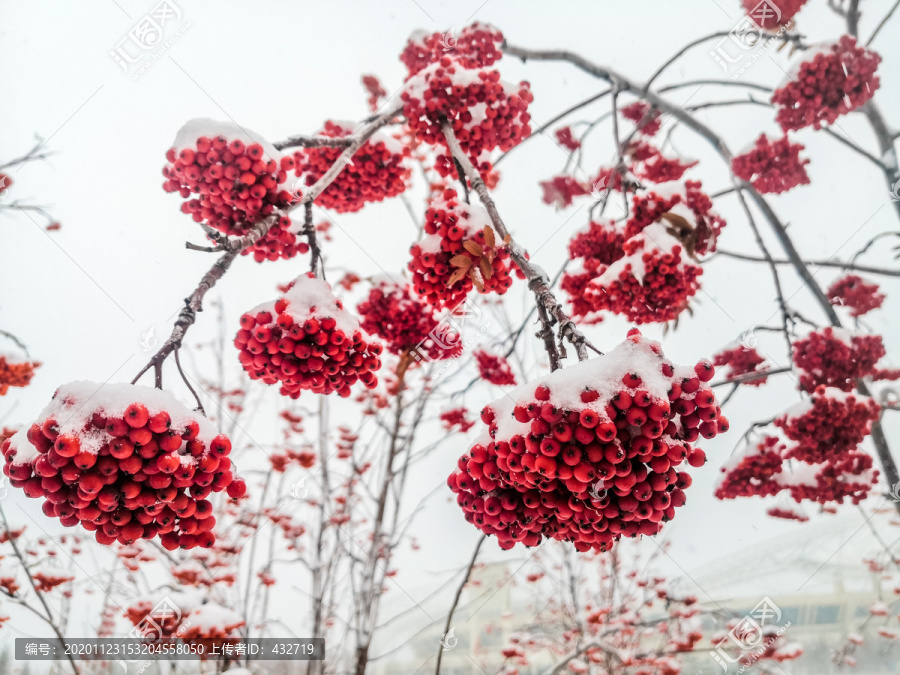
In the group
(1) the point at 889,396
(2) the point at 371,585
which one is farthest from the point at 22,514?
(1) the point at 889,396

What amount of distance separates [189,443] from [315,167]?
3.49ft

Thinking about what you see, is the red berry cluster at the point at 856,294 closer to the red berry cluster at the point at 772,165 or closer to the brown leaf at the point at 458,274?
the red berry cluster at the point at 772,165

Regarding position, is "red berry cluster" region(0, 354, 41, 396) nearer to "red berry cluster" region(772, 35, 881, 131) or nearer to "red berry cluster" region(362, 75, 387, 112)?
"red berry cluster" region(362, 75, 387, 112)

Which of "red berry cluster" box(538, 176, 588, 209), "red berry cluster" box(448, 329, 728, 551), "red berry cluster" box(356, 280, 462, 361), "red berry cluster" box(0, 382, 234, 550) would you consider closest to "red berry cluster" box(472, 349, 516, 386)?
"red berry cluster" box(356, 280, 462, 361)

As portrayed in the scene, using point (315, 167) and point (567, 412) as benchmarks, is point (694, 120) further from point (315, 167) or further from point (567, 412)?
point (567, 412)

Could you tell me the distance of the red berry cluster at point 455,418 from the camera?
2016 mm

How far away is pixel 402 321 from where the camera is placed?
1443mm

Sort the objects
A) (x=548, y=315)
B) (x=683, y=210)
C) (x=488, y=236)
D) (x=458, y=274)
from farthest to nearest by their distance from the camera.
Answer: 1. (x=683, y=210)
2. (x=458, y=274)
3. (x=488, y=236)
4. (x=548, y=315)

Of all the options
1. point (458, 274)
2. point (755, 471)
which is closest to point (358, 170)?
point (458, 274)

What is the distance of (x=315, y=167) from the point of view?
4.80ft

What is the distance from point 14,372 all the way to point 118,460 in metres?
1.89

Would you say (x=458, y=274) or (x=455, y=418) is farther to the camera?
(x=455, y=418)

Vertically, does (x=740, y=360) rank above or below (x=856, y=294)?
below

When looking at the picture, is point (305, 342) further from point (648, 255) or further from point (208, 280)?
point (648, 255)
